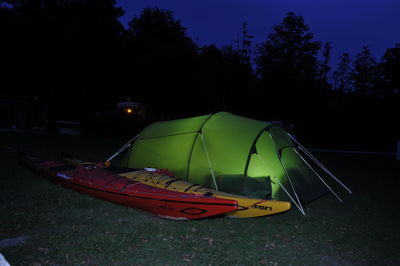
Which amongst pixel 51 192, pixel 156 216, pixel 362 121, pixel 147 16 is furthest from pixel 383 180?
pixel 147 16

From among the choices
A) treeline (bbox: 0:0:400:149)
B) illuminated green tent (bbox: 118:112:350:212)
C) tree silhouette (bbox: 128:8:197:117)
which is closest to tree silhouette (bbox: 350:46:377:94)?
treeline (bbox: 0:0:400:149)

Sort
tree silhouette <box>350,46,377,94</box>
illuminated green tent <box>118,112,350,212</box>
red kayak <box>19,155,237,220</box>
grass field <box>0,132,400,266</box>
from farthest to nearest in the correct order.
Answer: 1. tree silhouette <box>350,46,377,94</box>
2. illuminated green tent <box>118,112,350,212</box>
3. red kayak <box>19,155,237,220</box>
4. grass field <box>0,132,400,266</box>

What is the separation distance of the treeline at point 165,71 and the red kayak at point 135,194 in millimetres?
20060

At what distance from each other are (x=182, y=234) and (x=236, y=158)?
97.0 inches

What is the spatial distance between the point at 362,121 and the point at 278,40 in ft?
38.5

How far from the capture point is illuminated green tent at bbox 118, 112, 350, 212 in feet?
23.5

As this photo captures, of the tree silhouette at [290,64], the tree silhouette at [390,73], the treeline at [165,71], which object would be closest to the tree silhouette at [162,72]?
the treeline at [165,71]

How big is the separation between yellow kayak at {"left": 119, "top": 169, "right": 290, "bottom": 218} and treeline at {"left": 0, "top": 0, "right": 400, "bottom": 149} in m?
21.6

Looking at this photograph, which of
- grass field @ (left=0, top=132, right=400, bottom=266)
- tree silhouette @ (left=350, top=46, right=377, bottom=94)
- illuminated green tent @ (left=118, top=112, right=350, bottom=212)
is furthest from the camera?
tree silhouette @ (left=350, top=46, right=377, bottom=94)

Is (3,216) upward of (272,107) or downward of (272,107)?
downward

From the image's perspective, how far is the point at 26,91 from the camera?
88.6 ft

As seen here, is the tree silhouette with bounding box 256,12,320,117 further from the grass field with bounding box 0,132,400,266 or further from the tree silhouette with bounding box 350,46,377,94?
the grass field with bounding box 0,132,400,266

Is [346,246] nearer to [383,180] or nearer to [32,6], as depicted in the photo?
[383,180]

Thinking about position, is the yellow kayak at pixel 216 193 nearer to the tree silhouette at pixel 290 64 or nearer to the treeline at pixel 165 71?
the treeline at pixel 165 71
